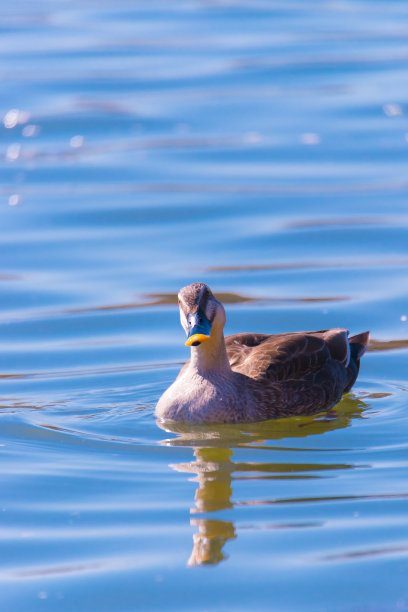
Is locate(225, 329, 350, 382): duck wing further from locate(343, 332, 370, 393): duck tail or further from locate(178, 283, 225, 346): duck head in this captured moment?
locate(178, 283, 225, 346): duck head

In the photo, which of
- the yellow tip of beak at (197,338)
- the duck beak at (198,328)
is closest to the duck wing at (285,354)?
the duck beak at (198,328)

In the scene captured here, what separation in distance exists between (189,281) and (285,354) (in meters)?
3.29

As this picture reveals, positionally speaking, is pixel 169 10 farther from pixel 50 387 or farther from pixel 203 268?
pixel 50 387

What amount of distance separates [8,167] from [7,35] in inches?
366

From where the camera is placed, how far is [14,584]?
6.53 m

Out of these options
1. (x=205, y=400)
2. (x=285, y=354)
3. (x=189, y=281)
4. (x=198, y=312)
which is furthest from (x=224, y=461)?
(x=189, y=281)

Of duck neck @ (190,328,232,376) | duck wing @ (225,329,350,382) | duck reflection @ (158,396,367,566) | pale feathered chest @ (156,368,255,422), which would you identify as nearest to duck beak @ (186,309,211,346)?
duck neck @ (190,328,232,376)

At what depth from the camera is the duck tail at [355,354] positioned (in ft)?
33.3

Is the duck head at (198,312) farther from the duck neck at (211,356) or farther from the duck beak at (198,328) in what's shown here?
the duck neck at (211,356)

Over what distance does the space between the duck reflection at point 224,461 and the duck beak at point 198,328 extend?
0.75 metres

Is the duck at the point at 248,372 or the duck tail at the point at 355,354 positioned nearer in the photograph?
the duck at the point at 248,372

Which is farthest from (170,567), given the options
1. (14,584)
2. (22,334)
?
(22,334)

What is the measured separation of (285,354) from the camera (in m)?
9.73

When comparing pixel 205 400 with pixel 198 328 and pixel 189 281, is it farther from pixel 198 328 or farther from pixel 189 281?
pixel 189 281
